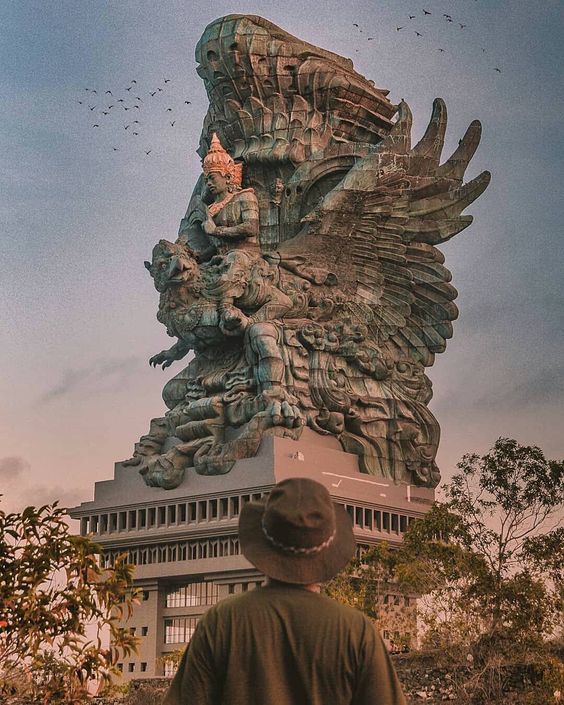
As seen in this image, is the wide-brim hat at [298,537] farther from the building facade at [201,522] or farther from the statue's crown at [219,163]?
the statue's crown at [219,163]

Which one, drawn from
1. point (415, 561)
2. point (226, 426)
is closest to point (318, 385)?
point (226, 426)

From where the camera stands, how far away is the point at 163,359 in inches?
2196

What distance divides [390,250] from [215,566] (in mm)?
13189

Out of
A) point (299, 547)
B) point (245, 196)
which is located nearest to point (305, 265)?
point (245, 196)

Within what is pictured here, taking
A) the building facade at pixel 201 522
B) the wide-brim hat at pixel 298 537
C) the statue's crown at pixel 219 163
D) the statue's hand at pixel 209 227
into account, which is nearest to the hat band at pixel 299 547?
the wide-brim hat at pixel 298 537

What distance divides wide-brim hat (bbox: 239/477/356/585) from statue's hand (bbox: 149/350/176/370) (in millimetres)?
48855

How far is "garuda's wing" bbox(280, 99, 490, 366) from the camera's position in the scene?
52469mm

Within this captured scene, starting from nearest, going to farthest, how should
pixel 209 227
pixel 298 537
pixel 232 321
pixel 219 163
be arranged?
pixel 298 537 → pixel 232 321 → pixel 209 227 → pixel 219 163

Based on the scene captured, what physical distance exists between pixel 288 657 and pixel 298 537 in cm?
56

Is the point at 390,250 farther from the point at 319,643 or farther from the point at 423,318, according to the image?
the point at 319,643

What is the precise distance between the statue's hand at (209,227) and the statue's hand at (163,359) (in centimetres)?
520

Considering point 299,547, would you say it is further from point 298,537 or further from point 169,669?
point 169,669

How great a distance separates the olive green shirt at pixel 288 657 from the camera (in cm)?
672

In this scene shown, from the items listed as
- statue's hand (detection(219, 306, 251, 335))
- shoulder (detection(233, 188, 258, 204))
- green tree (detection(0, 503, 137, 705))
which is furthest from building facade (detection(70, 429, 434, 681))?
green tree (detection(0, 503, 137, 705))
